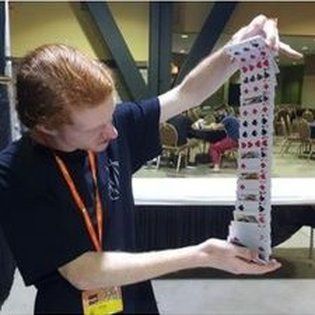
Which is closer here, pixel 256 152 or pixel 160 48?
pixel 256 152

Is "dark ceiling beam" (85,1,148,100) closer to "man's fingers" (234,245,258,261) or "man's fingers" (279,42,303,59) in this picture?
"man's fingers" (279,42,303,59)

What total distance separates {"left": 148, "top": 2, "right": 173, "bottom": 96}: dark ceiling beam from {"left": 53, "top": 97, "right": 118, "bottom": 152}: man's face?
23.4ft

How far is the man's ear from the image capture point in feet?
2.70

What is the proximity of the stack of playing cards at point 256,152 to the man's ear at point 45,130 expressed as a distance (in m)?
0.31

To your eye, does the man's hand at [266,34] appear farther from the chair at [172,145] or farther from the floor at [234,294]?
the chair at [172,145]

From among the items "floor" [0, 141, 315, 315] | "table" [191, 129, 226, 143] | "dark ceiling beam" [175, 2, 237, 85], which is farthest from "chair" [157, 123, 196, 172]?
"floor" [0, 141, 315, 315]

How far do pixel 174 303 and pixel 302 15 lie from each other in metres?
7.04

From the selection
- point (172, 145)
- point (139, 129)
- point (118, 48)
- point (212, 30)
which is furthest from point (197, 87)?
point (212, 30)

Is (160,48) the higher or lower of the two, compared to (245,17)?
lower

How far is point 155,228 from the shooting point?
3055 millimetres

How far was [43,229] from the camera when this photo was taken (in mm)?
836

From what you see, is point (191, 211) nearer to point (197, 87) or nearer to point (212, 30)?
point (197, 87)

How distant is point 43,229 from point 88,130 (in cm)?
18

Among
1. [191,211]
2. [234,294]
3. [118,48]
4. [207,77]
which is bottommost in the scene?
[234,294]
